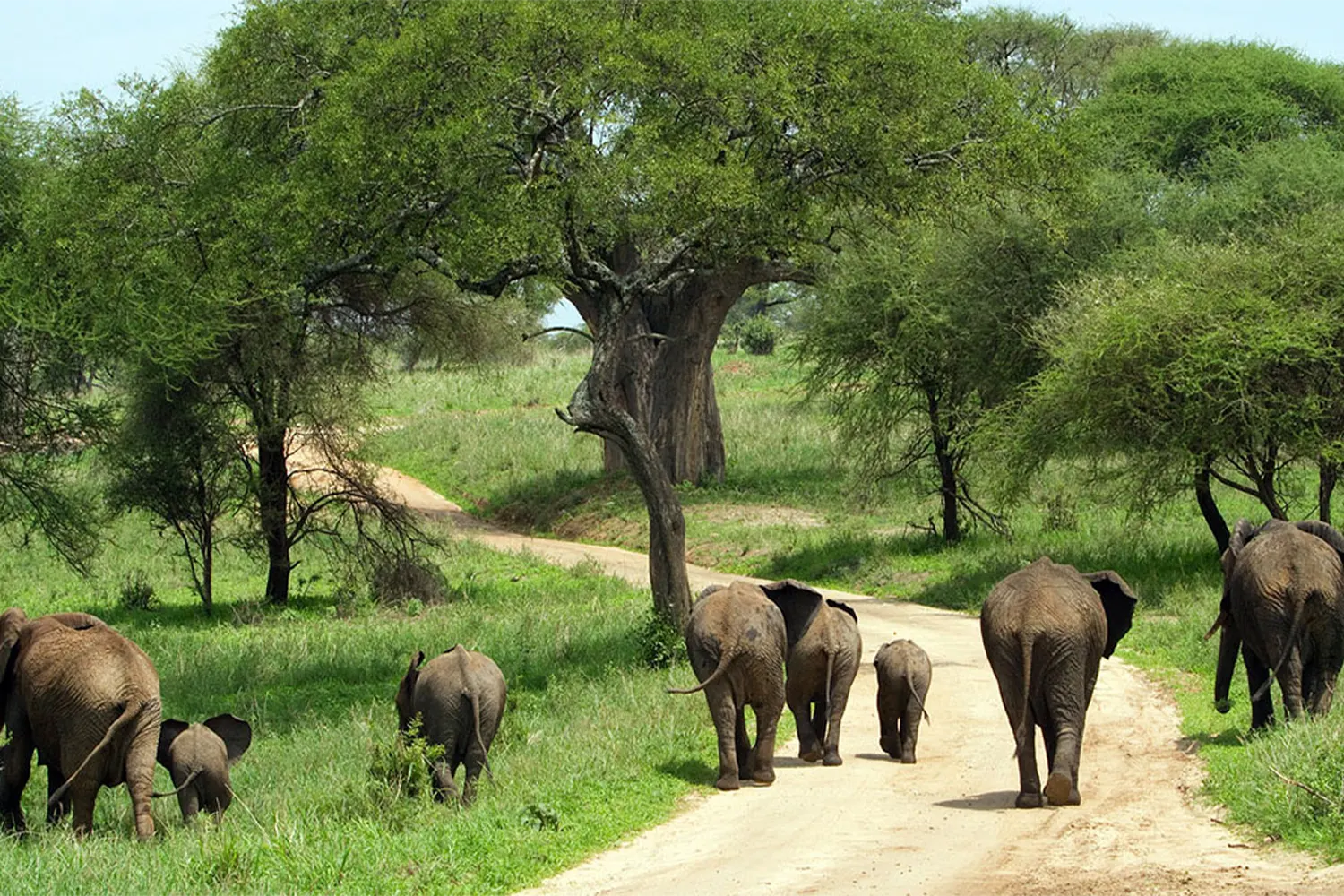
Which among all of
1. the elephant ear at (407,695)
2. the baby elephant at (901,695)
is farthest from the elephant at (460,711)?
the baby elephant at (901,695)

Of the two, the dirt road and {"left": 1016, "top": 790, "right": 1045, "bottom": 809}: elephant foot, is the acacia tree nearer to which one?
the dirt road

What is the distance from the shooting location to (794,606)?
1395 cm

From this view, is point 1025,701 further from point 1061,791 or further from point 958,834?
point 958,834

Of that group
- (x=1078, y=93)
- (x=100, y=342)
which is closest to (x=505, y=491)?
(x=100, y=342)

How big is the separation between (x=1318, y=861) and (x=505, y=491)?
122 feet

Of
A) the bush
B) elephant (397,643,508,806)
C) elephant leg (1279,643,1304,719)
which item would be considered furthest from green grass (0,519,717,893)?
the bush

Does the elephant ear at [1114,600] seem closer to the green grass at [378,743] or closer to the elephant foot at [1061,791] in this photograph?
the elephant foot at [1061,791]

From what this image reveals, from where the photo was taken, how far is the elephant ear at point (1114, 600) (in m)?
12.9

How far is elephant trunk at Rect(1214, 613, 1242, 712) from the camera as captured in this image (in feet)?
46.9

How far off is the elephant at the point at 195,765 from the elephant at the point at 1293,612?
8364 mm

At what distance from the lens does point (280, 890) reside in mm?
9430

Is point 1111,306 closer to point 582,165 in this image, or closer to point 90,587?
point 582,165

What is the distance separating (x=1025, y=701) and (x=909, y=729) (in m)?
2.37

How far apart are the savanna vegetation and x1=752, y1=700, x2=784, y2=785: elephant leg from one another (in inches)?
27.1
